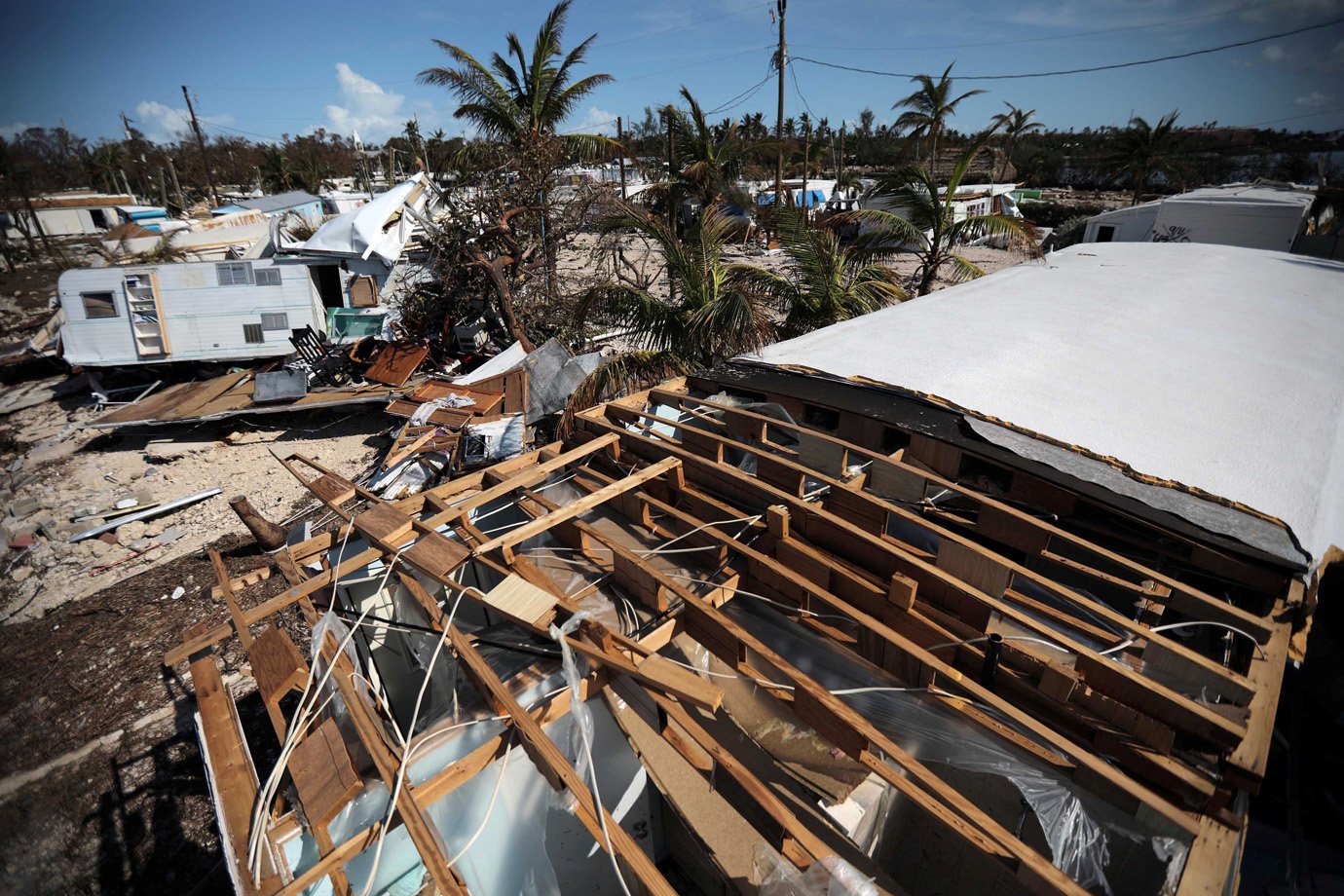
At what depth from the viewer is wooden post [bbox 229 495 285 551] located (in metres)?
10.1

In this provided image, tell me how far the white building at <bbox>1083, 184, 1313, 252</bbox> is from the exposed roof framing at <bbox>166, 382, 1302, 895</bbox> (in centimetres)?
2048

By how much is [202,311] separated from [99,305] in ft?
8.10

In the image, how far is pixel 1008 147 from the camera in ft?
176

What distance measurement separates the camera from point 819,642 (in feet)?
13.5

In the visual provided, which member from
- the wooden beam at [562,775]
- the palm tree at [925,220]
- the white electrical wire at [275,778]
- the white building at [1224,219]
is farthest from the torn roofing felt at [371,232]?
the white building at [1224,219]

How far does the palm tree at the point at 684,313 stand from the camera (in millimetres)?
8734

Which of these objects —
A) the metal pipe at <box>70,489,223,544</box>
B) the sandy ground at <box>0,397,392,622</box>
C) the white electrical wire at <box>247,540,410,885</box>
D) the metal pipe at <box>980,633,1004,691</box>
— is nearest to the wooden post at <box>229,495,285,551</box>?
the sandy ground at <box>0,397,392,622</box>

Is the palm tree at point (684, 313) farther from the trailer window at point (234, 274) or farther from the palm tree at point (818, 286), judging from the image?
the trailer window at point (234, 274)

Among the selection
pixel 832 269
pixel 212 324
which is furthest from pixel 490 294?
pixel 832 269

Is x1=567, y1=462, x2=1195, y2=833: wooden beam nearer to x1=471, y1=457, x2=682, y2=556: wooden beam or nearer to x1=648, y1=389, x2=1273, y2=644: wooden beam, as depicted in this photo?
x1=471, y1=457, x2=682, y2=556: wooden beam

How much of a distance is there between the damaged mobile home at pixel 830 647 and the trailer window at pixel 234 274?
15.3 m

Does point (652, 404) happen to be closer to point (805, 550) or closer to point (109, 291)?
point (805, 550)

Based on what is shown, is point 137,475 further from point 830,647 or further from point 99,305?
point 830,647

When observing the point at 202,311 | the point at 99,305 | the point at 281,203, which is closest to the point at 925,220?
the point at 202,311
